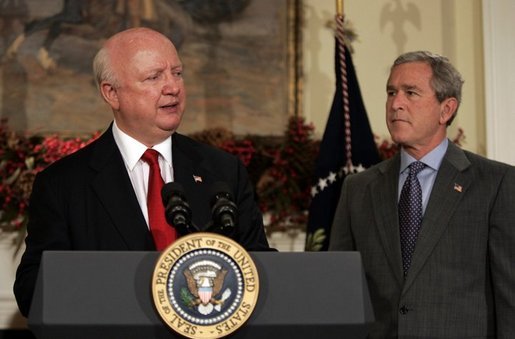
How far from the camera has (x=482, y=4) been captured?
5516mm

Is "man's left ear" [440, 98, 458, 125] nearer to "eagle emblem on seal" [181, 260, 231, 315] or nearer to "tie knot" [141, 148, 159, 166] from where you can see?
"tie knot" [141, 148, 159, 166]

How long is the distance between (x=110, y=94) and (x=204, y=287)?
105cm

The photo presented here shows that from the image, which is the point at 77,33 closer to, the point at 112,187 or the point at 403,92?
the point at 403,92

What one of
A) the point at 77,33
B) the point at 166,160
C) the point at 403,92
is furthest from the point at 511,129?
the point at 166,160

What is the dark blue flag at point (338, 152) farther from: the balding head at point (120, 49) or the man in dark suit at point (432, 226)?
the balding head at point (120, 49)

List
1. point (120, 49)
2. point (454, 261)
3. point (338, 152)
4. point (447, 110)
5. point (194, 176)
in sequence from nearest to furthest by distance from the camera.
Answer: point (194, 176), point (120, 49), point (454, 261), point (447, 110), point (338, 152)

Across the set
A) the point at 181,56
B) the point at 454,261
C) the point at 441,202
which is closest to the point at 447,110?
the point at 441,202

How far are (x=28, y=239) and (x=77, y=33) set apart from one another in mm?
3007

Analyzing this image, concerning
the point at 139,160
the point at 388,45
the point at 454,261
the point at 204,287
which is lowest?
the point at 454,261

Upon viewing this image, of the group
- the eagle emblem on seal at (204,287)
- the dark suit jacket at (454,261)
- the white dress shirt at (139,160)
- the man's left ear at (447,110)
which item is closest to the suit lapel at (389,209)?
the dark suit jacket at (454,261)

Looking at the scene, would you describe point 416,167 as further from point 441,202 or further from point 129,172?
point 129,172

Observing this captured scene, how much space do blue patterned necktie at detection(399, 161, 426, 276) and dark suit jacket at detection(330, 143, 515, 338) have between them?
1.0 inches

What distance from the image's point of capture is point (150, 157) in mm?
2742

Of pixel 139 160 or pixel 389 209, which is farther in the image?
pixel 389 209
